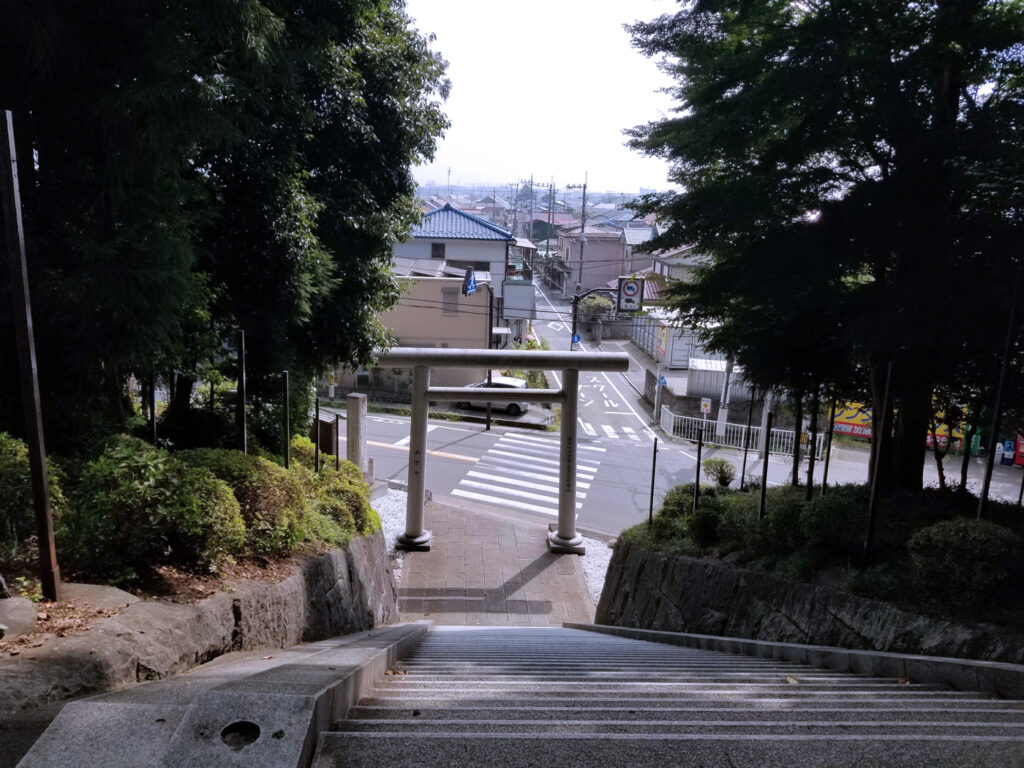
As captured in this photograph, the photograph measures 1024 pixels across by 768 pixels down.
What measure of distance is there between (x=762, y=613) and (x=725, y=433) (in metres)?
20.4

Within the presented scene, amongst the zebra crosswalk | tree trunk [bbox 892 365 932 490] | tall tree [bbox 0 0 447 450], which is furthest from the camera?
the zebra crosswalk

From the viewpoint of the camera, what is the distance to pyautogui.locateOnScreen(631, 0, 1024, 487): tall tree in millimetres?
7160

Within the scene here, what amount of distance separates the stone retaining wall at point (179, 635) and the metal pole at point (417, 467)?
22.1ft

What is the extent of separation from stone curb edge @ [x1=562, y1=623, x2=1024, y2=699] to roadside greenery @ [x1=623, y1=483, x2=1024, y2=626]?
0.98m

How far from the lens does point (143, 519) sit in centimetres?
525

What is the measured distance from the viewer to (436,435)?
91.9 feet

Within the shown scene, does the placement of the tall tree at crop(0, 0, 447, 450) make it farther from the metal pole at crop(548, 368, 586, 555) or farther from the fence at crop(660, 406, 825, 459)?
the fence at crop(660, 406, 825, 459)

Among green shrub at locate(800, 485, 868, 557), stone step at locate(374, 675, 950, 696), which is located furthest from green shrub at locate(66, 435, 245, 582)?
green shrub at locate(800, 485, 868, 557)

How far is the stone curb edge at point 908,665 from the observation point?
4422mm

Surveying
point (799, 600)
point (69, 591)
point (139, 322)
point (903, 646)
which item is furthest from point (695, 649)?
point (139, 322)

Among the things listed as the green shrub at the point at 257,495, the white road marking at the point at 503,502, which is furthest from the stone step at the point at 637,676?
the white road marking at the point at 503,502

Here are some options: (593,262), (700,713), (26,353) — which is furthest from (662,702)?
(593,262)

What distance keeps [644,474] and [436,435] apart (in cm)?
808

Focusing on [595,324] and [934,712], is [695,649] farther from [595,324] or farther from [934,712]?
[595,324]
